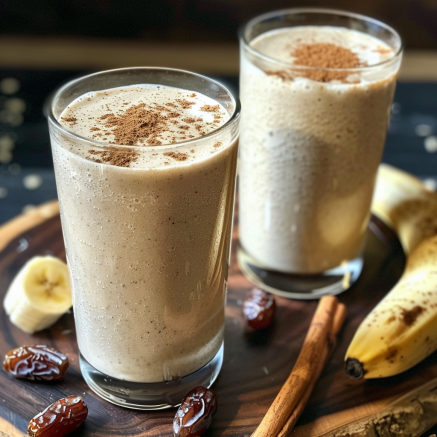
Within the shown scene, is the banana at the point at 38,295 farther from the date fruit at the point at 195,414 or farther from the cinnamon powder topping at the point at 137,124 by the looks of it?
the cinnamon powder topping at the point at 137,124

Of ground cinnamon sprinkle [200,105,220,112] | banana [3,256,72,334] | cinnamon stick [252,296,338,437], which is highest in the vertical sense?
ground cinnamon sprinkle [200,105,220,112]

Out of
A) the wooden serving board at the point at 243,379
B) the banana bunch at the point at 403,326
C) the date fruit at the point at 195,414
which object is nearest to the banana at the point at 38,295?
the wooden serving board at the point at 243,379

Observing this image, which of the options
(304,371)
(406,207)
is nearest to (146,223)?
(304,371)

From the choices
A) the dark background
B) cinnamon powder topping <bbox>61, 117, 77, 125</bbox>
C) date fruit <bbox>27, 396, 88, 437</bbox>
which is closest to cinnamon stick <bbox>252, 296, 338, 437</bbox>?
date fruit <bbox>27, 396, 88, 437</bbox>

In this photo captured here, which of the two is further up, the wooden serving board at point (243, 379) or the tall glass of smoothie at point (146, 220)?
the tall glass of smoothie at point (146, 220)

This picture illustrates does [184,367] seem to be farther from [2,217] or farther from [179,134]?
[2,217]

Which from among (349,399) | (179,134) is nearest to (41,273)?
(179,134)

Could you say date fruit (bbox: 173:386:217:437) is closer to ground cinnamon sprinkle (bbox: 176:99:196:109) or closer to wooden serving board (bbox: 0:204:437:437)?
wooden serving board (bbox: 0:204:437:437)
